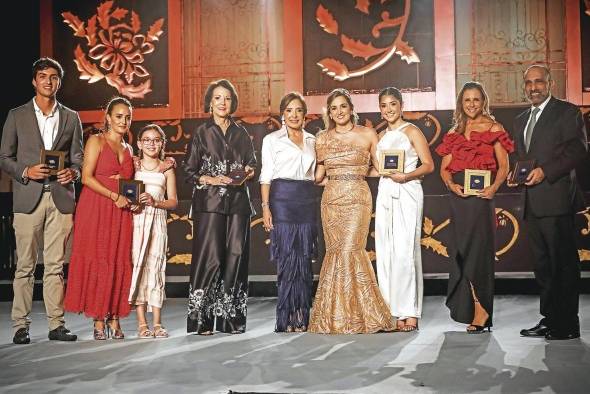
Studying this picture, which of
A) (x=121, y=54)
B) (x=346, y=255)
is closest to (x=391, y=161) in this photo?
(x=346, y=255)

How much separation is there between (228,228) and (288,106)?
832 mm

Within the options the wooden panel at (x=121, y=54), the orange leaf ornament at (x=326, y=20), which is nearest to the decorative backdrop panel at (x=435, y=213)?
the wooden panel at (x=121, y=54)

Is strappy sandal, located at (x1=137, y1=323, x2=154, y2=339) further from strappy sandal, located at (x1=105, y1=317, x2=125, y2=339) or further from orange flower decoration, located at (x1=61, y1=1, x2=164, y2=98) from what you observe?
orange flower decoration, located at (x1=61, y1=1, x2=164, y2=98)

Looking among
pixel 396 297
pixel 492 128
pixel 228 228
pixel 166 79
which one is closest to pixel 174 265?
pixel 166 79

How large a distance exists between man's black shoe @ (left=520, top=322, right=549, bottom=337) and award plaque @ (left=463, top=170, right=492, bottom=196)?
830 mm

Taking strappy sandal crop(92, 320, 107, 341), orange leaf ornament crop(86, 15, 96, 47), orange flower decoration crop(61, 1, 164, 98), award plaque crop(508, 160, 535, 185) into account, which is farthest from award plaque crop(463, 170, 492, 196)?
orange leaf ornament crop(86, 15, 96, 47)

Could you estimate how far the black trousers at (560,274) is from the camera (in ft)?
14.6

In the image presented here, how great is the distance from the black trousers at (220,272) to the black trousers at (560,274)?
1.76 meters

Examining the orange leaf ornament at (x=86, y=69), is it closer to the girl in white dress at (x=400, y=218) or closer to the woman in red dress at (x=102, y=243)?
the woman in red dress at (x=102, y=243)

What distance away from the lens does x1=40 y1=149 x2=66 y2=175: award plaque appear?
455cm

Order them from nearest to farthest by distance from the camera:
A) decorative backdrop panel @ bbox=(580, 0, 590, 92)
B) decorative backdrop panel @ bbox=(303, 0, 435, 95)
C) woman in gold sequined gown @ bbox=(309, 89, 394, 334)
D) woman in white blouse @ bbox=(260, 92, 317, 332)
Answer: woman in gold sequined gown @ bbox=(309, 89, 394, 334)
woman in white blouse @ bbox=(260, 92, 317, 332)
decorative backdrop panel @ bbox=(580, 0, 590, 92)
decorative backdrop panel @ bbox=(303, 0, 435, 95)

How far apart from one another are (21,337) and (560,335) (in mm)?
3003

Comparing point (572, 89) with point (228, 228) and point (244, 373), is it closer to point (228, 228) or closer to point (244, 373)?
point (228, 228)

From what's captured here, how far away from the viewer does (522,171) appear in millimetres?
4520
